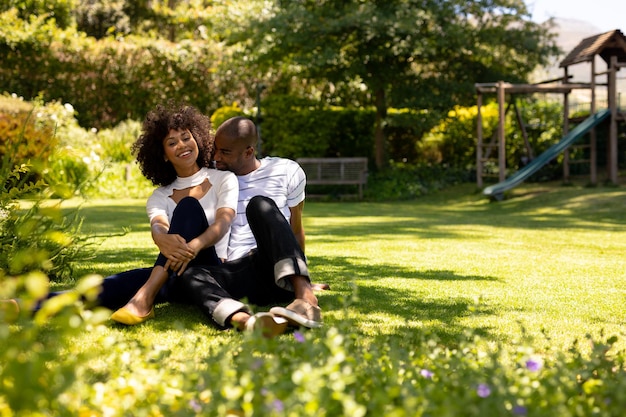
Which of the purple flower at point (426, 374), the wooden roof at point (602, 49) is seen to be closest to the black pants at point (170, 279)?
the purple flower at point (426, 374)

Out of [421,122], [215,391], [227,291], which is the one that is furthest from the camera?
[421,122]

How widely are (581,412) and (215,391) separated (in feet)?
3.17

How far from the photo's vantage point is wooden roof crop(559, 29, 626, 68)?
57.1 feet

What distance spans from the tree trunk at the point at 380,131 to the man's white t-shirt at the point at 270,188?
13911 millimetres

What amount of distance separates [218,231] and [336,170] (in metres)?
13.3

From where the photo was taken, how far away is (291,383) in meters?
2.32

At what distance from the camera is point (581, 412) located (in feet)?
7.05

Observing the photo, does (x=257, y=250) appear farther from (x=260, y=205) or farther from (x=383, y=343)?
(x=383, y=343)

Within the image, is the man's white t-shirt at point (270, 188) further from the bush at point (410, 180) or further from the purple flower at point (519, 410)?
the bush at point (410, 180)

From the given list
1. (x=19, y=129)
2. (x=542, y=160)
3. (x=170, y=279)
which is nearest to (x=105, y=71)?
(x=19, y=129)

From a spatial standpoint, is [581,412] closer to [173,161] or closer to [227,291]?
[227,291]

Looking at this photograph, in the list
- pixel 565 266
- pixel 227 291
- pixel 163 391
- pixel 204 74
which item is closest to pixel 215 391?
pixel 163 391

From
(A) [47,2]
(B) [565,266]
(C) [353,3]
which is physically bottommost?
(B) [565,266]

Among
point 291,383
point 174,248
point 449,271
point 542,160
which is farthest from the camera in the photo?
point 542,160
